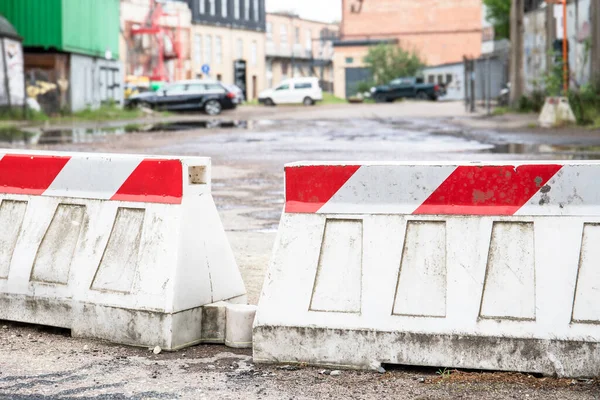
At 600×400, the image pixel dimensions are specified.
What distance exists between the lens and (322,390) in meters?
4.39

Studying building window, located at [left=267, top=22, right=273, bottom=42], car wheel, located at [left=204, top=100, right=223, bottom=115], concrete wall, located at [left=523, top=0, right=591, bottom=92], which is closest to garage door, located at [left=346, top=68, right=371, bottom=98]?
building window, located at [left=267, top=22, right=273, bottom=42]

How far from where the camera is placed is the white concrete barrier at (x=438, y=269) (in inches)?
179

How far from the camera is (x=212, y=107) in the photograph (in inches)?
1805

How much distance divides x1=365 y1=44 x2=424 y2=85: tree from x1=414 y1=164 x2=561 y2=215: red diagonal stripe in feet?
266

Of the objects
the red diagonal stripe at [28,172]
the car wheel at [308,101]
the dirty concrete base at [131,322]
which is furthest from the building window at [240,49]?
the dirty concrete base at [131,322]

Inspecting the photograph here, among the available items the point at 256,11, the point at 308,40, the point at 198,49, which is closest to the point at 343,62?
the point at 308,40

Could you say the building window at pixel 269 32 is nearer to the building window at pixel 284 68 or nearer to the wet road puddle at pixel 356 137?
the building window at pixel 284 68

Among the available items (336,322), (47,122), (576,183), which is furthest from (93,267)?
(47,122)

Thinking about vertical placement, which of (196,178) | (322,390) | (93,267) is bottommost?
(322,390)

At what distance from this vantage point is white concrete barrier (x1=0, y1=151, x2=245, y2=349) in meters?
5.12

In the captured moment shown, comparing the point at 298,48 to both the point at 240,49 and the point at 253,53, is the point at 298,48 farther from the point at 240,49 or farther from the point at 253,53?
the point at 240,49

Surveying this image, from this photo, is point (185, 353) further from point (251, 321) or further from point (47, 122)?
point (47, 122)

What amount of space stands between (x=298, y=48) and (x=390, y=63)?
13.2 meters

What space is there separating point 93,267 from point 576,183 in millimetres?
2340
